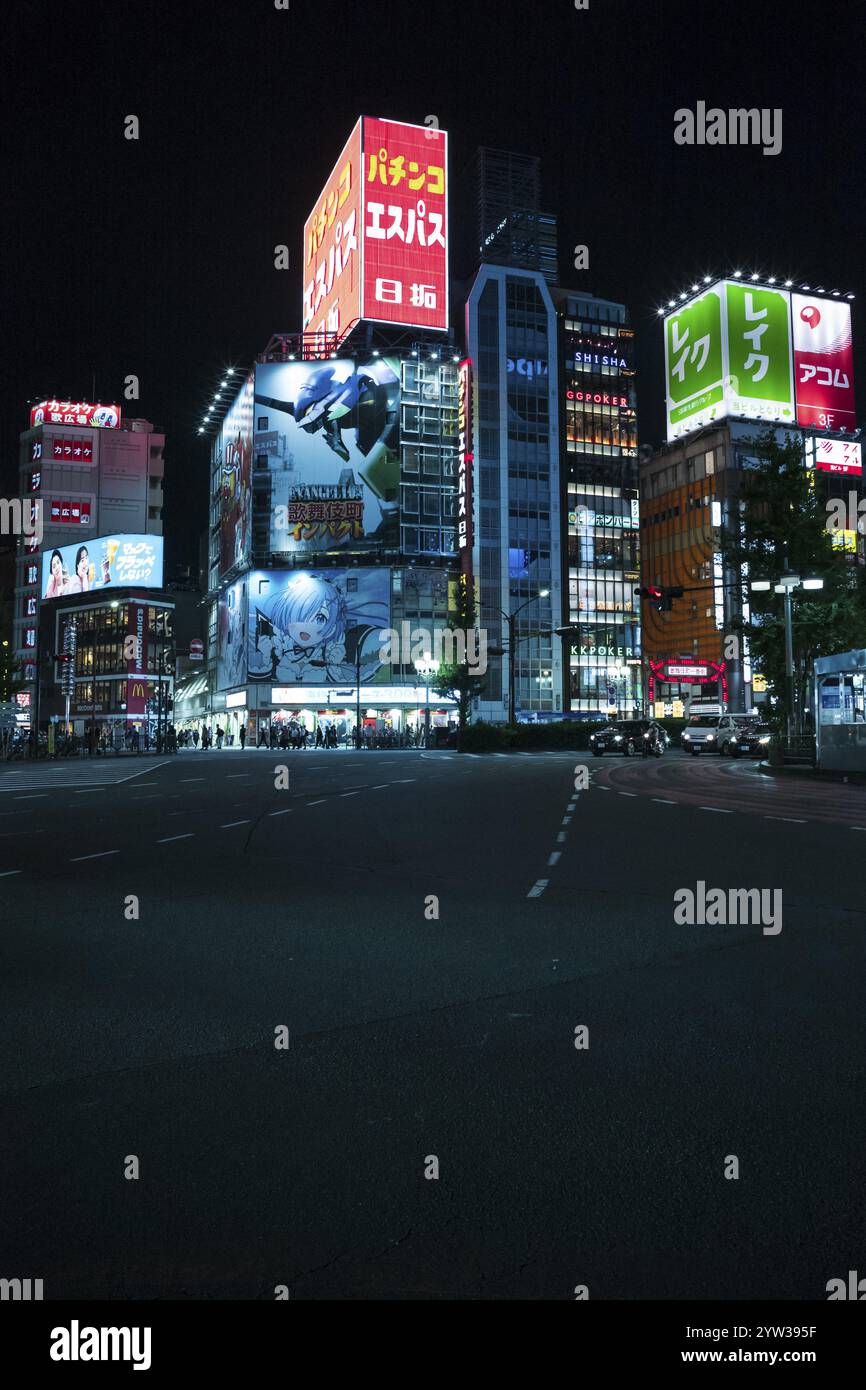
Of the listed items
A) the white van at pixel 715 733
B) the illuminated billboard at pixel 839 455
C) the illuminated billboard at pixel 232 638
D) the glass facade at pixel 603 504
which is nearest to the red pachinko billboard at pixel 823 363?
the illuminated billboard at pixel 839 455

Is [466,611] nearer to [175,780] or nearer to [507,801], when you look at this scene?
[175,780]

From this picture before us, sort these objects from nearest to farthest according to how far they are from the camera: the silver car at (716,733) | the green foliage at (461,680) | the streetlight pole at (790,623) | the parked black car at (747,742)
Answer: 1. the streetlight pole at (790,623)
2. the parked black car at (747,742)
3. the silver car at (716,733)
4. the green foliage at (461,680)

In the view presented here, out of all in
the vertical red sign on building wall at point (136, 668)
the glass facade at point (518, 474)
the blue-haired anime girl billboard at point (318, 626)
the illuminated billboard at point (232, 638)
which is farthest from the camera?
the vertical red sign on building wall at point (136, 668)

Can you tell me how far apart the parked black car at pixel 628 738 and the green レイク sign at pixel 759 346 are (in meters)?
50.8

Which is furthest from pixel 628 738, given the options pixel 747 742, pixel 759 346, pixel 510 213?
pixel 510 213

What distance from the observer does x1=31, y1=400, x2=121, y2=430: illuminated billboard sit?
132500 millimetres

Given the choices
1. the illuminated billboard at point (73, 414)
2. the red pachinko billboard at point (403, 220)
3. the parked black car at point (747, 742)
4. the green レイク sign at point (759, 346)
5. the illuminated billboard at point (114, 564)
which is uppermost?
the red pachinko billboard at point (403, 220)

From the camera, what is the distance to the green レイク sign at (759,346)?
93125mm

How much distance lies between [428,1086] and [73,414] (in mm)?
140971

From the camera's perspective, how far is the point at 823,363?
316 feet

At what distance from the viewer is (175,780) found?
31.8 metres

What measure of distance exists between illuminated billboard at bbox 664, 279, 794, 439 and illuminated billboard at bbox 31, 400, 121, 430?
238ft

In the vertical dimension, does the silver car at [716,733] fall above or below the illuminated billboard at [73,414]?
below

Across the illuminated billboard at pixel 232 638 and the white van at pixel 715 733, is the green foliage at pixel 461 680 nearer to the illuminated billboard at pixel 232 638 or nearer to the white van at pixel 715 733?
the white van at pixel 715 733
